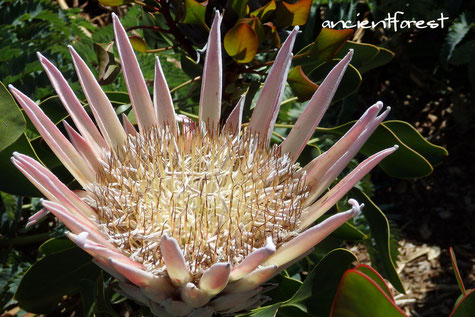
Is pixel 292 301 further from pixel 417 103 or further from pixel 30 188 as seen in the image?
pixel 417 103

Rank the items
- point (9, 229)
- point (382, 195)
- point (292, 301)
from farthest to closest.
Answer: point (382, 195)
point (9, 229)
point (292, 301)

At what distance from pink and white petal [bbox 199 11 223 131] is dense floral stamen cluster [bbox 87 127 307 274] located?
0.13 ft

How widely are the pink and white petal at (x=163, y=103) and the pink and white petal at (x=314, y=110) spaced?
0.73 feet

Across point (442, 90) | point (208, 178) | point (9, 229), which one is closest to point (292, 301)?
point (208, 178)

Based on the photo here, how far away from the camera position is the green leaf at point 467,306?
79cm

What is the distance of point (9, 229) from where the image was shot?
1.60 metres

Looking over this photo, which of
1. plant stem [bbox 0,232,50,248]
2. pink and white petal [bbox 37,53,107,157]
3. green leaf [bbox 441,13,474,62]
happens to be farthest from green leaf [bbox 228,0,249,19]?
green leaf [bbox 441,13,474,62]

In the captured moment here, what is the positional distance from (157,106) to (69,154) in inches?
8.2

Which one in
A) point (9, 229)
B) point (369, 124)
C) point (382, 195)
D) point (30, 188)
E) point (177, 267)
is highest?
point (369, 124)

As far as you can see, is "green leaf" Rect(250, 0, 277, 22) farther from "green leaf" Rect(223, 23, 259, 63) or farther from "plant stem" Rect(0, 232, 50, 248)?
"plant stem" Rect(0, 232, 50, 248)

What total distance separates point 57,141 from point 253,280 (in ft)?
1.35

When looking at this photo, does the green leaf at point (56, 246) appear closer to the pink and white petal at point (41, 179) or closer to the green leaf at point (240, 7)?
the pink and white petal at point (41, 179)

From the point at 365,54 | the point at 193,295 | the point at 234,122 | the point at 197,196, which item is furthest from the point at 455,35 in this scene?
the point at 193,295

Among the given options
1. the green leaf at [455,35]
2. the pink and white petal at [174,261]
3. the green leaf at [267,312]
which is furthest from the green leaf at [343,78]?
the green leaf at [455,35]
